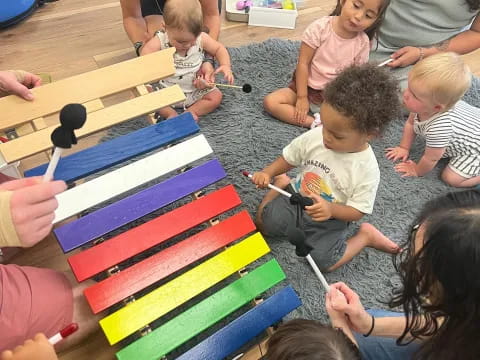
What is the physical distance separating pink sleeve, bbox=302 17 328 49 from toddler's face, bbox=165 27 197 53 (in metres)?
0.42

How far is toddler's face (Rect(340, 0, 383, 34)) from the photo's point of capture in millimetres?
1413

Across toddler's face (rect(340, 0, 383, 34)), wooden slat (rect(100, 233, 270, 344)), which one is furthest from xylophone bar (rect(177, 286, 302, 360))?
toddler's face (rect(340, 0, 383, 34))

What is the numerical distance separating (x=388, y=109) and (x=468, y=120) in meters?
0.63

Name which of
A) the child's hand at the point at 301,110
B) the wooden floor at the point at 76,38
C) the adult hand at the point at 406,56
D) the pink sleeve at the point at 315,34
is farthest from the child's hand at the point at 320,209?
the wooden floor at the point at 76,38

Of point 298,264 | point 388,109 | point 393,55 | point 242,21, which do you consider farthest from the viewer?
point 242,21

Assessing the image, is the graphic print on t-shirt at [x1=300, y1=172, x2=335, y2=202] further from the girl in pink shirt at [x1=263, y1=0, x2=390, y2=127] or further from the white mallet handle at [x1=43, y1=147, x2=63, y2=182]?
the white mallet handle at [x1=43, y1=147, x2=63, y2=182]

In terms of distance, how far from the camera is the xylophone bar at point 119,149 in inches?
43.1

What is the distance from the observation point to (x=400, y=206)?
152cm

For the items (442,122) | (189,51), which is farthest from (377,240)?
(189,51)

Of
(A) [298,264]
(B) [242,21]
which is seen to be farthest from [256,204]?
(B) [242,21]

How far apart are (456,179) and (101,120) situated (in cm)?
122

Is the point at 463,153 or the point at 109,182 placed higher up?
the point at 109,182

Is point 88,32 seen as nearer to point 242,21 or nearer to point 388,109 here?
point 242,21

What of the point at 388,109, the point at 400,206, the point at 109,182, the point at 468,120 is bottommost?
the point at 400,206
